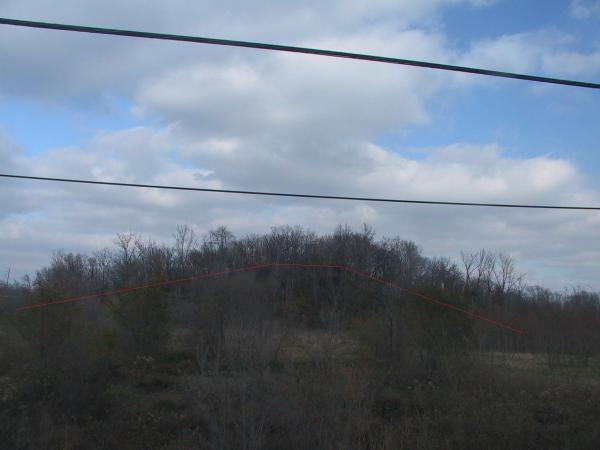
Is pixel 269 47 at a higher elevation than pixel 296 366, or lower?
higher

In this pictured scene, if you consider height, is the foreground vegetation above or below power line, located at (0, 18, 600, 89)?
below

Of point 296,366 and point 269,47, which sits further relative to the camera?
point 296,366

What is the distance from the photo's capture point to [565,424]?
19625 millimetres

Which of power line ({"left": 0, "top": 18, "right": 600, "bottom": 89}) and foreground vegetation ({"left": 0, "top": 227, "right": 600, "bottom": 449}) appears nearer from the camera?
power line ({"left": 0, "top": 18, "right": 600, "bottom": 89})

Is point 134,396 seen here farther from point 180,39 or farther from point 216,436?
point 180,39

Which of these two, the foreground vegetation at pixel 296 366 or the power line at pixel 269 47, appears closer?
the power line at pixel 269 47

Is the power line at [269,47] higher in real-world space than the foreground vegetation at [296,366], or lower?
higher

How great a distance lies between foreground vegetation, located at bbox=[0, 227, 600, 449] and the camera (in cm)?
1652

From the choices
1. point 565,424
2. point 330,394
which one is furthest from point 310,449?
point 565,424

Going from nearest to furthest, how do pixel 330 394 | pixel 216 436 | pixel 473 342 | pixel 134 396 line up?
1. pixel 216 436
2. pixel 330 394
3. pixel 134 396
4. pixel 473 342

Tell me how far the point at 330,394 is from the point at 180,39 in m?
12.0

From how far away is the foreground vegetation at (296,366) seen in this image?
54.2 ft

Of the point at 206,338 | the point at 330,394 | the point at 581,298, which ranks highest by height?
the point at 581,298

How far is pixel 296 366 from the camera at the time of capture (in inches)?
788
